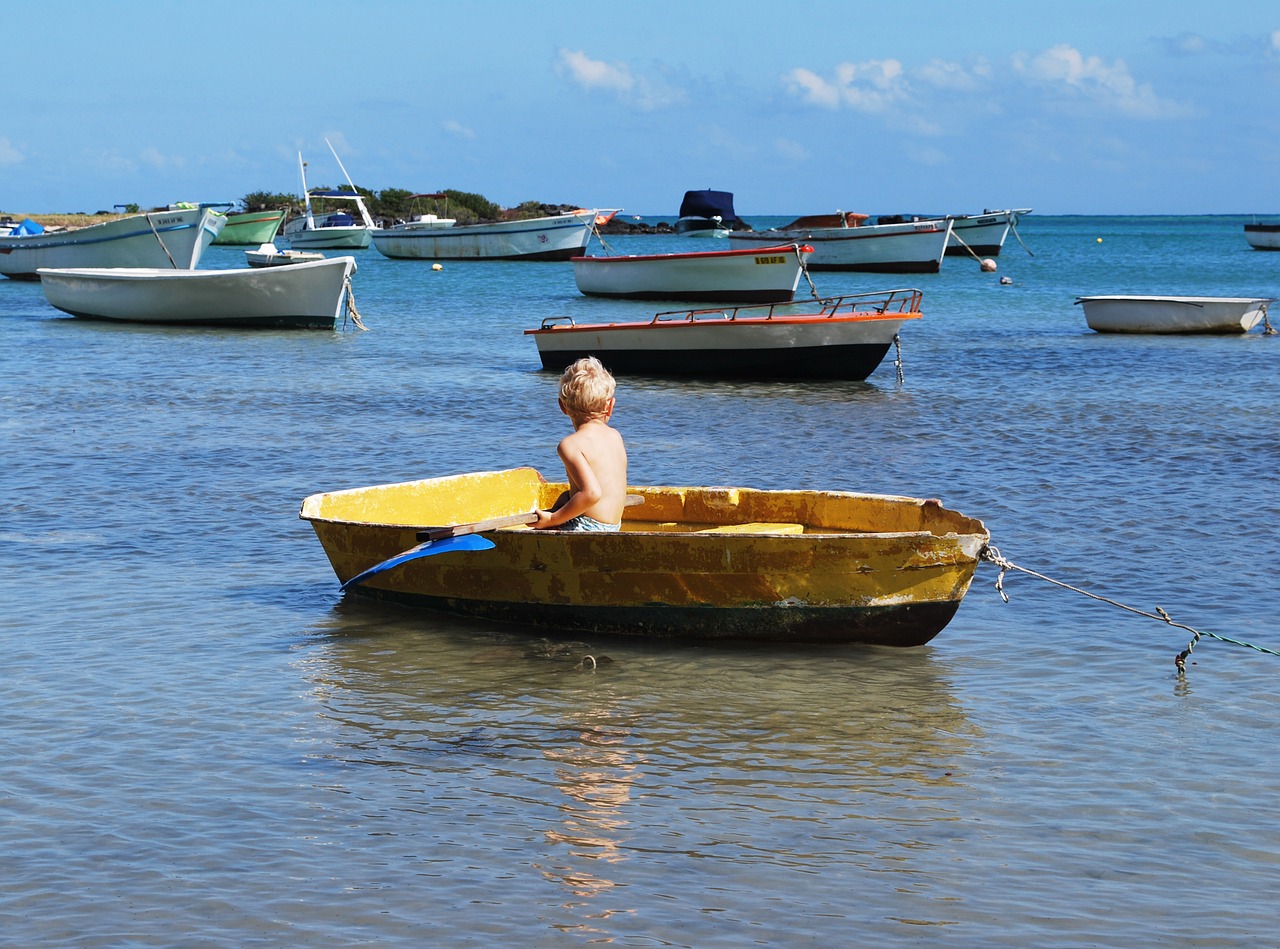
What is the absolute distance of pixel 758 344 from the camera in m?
20.7

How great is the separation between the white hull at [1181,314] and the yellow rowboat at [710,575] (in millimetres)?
21693

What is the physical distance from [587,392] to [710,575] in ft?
3.81

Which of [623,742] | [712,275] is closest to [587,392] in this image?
[623,742]

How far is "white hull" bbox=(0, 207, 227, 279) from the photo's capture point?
35.9 m

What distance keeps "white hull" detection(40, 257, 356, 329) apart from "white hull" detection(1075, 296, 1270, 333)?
1497 cm

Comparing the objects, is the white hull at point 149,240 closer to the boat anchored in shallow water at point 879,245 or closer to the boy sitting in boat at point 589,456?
the boat anchored in shallow water at point 879,245

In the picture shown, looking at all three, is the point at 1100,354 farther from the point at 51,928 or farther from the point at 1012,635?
the point at 51,928

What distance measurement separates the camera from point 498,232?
68.2 meters

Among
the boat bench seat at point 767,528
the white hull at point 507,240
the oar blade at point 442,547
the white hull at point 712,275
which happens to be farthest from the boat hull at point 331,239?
the oar blade at point 442,547

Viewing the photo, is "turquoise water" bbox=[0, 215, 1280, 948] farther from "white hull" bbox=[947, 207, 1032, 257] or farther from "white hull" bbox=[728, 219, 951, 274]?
"white hull" bbox=[947, 207, 1032, 257]

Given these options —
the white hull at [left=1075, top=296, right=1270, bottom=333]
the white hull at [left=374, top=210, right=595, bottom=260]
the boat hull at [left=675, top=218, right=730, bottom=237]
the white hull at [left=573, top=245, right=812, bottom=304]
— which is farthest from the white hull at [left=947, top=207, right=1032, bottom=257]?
the boat hull at [left=675, top=218, right=730, bottom=237]

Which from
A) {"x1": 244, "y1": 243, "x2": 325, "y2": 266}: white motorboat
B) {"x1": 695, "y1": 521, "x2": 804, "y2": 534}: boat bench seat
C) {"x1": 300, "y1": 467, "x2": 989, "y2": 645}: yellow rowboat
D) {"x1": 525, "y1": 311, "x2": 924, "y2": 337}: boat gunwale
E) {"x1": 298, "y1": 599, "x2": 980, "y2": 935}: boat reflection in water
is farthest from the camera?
{"x1": 244, "y1": 243, "x2": 325, "y2": 266}: white motorboat

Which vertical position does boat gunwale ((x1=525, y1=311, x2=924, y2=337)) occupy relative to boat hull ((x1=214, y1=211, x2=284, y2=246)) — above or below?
below

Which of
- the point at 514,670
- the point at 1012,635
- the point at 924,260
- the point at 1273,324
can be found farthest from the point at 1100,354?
the point at 924,260
